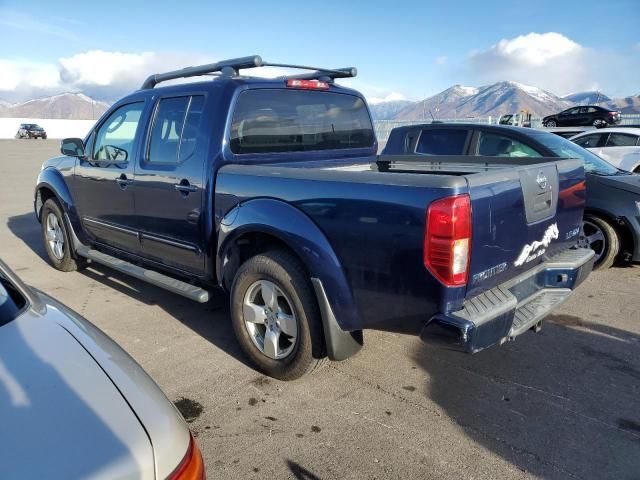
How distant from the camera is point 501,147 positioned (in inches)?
240

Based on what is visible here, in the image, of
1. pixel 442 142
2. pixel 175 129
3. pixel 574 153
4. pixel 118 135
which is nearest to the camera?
pixel 175 129

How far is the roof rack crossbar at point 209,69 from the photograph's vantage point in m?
3.75

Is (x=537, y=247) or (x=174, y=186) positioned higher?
(x=174, y=186)

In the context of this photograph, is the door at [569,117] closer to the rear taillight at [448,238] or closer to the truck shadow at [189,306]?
the truck shadow at [189,306]

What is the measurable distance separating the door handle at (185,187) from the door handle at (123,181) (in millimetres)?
746

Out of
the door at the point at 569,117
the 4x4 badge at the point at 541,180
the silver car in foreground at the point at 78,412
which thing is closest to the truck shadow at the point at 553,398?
the 4x4 badge at the point at 541,180

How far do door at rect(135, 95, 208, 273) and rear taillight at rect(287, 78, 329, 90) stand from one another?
76cm

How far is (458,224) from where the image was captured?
2400 millimetres

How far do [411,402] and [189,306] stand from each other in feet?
8.14

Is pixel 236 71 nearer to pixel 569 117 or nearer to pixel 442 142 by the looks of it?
pixel 442 142

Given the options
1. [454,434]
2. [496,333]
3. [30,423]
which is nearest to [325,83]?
[496,333]

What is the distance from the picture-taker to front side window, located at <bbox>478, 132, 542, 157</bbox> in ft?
19.7

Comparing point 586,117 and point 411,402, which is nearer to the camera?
point 411,402

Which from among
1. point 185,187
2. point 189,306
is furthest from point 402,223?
point 189,306
